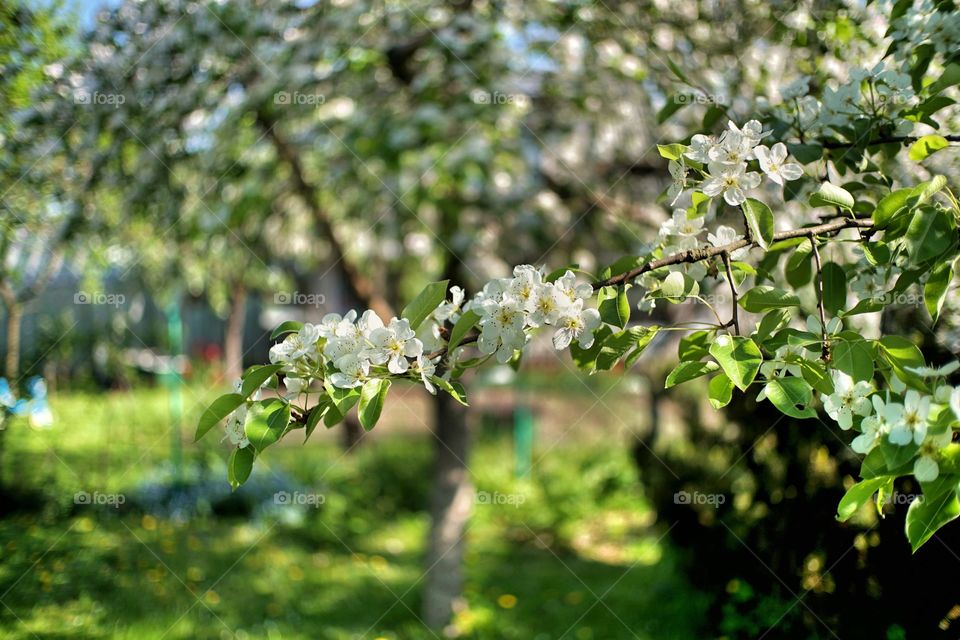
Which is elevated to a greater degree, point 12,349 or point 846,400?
point 846,400

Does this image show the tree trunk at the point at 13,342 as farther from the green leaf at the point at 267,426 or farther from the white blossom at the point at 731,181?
the white blossom at the point at 731,181

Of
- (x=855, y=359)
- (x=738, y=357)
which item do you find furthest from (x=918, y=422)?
(x=738, y=357)

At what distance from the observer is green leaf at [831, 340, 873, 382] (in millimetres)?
1021

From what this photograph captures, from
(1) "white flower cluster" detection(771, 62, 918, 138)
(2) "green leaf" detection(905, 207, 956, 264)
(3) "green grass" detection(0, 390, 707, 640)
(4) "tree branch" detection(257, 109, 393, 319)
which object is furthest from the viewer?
(4) "tree branch" detection(257, 109, 393, 319)

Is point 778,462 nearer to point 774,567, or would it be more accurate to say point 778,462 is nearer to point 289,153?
point 774,567

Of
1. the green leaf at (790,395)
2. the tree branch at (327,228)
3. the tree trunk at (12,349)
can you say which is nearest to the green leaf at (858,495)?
the green leaf at (790,395)

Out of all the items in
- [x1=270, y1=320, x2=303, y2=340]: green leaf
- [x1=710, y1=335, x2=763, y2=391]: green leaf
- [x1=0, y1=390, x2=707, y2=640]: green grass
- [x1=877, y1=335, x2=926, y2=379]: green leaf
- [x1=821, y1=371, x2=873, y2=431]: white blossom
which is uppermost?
[x1=270, y1=320, x2=303, y2=340]: green leaf

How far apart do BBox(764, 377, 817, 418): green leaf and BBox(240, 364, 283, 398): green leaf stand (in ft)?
2.20

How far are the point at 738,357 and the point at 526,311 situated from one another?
→ 0.29 meters

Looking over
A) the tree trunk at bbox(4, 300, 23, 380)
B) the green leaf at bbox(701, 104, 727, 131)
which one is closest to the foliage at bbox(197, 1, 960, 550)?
the green leaf at bbox(701, 104, 727, 131)

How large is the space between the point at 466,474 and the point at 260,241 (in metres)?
1.64

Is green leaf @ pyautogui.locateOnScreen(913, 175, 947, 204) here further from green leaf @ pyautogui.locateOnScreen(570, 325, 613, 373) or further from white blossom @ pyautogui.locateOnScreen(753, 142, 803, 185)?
green leaf @ pyautogui.locateOnScreen(570, 325, 613, 373)

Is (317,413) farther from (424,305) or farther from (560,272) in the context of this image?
(560,272)

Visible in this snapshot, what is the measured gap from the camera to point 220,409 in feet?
3.64
